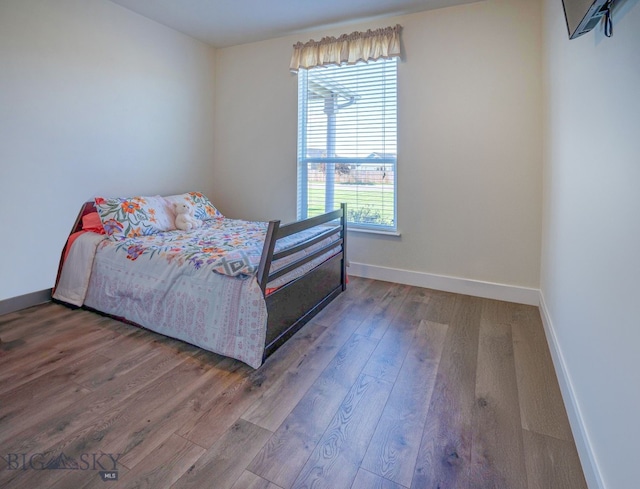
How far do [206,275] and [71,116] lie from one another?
1959mm

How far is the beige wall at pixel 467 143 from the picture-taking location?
110 inches

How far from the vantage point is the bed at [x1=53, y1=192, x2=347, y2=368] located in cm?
199

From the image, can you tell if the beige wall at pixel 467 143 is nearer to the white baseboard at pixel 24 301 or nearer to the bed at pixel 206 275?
the bed at pixel 206 275

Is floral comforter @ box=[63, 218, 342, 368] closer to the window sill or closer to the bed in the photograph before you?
the bed

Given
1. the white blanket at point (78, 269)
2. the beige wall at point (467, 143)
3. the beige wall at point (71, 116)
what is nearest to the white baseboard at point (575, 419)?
the beige wall at point (467, 143)

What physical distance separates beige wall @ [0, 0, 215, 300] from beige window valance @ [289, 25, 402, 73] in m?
1.31

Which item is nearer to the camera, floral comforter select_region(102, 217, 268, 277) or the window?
floral comforter select_region(102, 217, 268, 277)

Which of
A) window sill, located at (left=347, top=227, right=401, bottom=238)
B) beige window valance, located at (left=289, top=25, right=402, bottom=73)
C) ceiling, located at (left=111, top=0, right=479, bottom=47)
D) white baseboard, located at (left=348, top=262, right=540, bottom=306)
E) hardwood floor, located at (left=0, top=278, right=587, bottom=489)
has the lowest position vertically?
hardwood floor, located at (left=0, top=278, right=587, bottom=489)

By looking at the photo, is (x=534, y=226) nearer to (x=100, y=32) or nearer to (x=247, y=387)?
(x=247, y=387)

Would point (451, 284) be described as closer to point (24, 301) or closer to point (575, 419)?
point (575, 419)

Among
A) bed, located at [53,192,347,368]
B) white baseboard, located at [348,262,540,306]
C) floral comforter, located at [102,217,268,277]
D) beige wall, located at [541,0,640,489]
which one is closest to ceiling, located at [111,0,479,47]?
beige wall, located at [541,0,640,489]

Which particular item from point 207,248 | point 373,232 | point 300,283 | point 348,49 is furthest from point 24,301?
point 348,49

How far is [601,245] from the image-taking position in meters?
1.30

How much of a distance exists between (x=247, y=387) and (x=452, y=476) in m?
1.01
